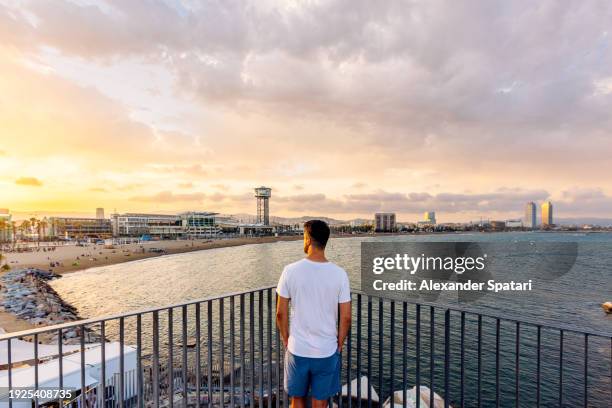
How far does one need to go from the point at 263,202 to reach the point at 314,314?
175 metres

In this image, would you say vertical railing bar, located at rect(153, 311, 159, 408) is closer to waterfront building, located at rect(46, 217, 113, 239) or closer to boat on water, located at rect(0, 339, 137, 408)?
boat on water, located at rect(0, 339, 137, 408)

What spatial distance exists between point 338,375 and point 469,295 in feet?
101

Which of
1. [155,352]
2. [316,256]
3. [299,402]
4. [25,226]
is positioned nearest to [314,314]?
[316,256]

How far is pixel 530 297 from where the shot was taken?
27828mm

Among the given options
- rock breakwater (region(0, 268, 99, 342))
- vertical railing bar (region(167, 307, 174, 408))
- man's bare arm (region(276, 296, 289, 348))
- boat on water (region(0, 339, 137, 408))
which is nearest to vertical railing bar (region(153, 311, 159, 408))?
vertical railing bar (region(167, 307, 174, 408))

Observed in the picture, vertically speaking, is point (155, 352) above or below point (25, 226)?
above

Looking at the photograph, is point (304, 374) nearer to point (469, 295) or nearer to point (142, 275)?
point (469, 295)

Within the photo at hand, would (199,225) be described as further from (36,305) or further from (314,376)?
(314,376)

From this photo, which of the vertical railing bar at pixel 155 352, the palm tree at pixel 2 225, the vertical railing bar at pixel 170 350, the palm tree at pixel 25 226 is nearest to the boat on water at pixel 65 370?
the vertical railing bar at pixel 170 350

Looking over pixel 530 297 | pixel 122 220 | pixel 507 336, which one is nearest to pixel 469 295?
pixel 530 297

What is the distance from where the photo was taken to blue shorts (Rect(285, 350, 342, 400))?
2.69 metres

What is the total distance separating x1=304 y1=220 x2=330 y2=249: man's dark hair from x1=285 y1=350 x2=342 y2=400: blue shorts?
2.86 feet

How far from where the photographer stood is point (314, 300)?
2617 millimetres

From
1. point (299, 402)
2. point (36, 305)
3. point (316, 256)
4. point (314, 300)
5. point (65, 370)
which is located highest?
point (316, 256)
